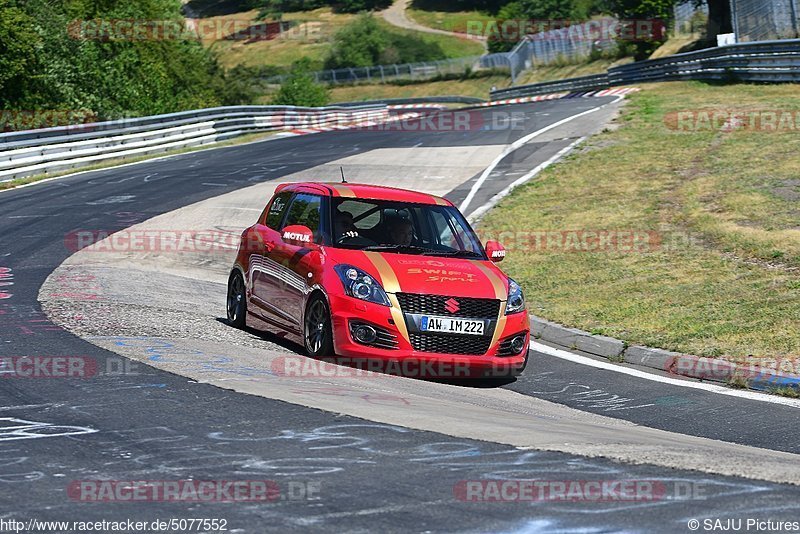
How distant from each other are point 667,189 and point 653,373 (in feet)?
33.6

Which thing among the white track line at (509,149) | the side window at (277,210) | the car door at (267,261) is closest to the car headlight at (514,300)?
the car door at (267,261)

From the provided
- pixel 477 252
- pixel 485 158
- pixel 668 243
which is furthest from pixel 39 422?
pixel 485 158

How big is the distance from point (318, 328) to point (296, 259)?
99 centimetres

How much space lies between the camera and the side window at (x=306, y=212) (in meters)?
11.0

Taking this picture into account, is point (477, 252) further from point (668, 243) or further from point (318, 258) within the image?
point (668, 243)

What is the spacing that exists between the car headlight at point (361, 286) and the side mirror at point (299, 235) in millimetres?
765

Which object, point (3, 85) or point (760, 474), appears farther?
point (3, 85)

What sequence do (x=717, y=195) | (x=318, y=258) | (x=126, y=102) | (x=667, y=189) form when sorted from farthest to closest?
(x=126, y=102)
(x=667, y=189)
(x=717, y=195)
(x=318, y=258)

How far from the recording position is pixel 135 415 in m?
6.89

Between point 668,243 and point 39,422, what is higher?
point 39,422

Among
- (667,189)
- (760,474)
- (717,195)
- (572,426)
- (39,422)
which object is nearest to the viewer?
(760,474)

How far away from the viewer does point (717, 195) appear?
62.2ft

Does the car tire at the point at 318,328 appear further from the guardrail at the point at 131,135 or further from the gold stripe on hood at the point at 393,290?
the guardrail at the point at 131,135

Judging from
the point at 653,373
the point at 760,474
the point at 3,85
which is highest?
the point at 3,85
